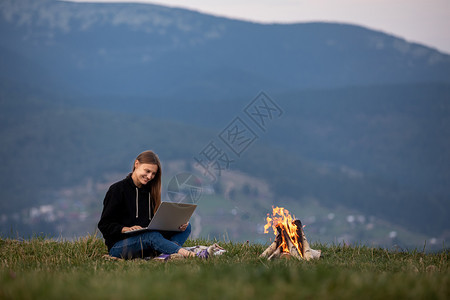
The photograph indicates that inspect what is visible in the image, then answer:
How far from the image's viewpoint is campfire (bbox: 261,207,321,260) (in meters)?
8.59

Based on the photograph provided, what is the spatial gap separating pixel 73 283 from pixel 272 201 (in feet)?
527

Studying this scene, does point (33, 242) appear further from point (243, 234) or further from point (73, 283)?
point (243, 234)

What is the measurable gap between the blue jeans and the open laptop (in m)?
0.17

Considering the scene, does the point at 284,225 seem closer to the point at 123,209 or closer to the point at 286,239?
the point at 286,239

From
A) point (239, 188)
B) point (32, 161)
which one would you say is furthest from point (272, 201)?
point (32, 161)

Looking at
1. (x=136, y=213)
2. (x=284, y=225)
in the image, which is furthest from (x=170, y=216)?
(x=284, y=225)

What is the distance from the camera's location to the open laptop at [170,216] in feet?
25.7

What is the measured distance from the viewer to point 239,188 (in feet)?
514

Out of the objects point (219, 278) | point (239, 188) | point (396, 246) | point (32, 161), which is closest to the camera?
point (219, 278)

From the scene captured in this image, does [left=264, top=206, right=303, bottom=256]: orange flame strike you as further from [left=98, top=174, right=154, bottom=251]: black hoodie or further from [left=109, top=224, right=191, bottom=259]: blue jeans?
[left=98, top=174, right=154, bottom=251]: black hoodie

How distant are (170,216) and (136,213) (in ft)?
1.97

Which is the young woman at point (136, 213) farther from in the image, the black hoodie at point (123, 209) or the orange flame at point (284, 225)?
the orange flame at point (284, 225)

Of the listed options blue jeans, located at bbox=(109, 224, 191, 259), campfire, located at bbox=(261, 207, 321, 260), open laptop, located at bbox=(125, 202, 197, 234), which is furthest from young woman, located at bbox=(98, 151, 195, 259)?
campfire, located at bbox=(261, 207, 321, 260)

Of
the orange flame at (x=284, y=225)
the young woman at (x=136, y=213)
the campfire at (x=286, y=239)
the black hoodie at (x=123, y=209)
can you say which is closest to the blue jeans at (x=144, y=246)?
the young woman at (x=136, y=213)
